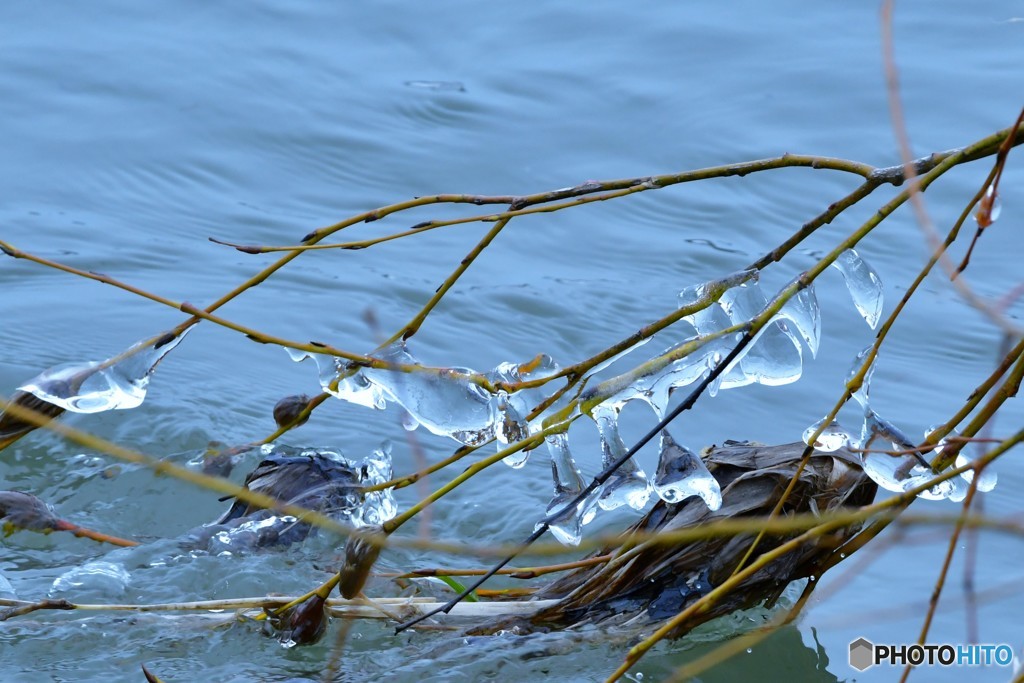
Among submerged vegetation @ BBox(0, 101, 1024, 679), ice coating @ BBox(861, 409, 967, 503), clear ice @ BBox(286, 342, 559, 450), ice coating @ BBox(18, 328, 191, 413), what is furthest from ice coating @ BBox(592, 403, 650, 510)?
ice coating @ BBox(18, 328, 191, 413)

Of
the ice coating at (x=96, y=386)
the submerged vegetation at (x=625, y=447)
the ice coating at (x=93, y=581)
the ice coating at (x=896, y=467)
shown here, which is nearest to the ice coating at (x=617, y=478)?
the submerged vegetation at (x=625, y=447)

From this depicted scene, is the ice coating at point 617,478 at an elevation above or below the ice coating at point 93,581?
above

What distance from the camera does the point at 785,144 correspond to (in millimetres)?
4980

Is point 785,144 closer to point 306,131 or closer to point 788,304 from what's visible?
point 306,131

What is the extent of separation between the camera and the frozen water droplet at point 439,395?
166 cm

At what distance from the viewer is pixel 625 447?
6.56 ft

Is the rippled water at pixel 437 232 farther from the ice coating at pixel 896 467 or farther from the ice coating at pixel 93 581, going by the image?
the ice coating at pixel 896 467

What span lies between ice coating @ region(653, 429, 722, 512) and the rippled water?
0.36m

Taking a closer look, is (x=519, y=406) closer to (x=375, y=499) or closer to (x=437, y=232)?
(x=375, y=499)

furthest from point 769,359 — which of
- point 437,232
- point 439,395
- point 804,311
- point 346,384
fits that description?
point 437,232

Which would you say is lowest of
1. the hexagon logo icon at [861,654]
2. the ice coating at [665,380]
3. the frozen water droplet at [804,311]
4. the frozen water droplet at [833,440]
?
the hexagon logo icon at [861,654]

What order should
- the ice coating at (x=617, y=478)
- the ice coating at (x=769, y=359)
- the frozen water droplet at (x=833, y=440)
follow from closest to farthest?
the ice coating at (x=769, y=359)
the ice coating at (x=617, y=478)
the frozen water droplet at (x=833, y=440)

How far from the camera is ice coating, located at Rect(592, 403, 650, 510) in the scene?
1.86m

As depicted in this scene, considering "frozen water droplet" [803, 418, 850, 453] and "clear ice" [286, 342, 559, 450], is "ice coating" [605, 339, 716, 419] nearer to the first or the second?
"clear ice" [286, 342, 559, 450]
